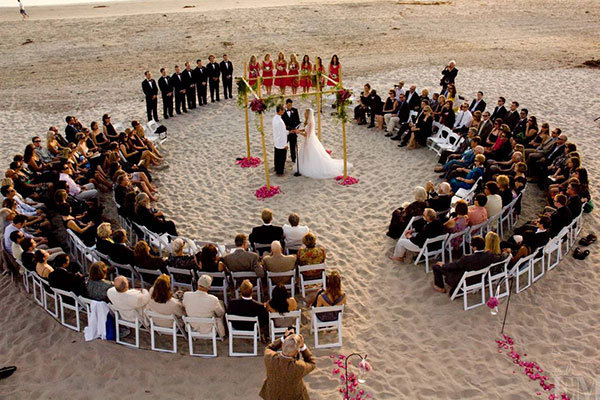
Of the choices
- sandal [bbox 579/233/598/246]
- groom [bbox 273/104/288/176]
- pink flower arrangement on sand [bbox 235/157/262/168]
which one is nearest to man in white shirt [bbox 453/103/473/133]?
groom [bbox 273/104/288/176]

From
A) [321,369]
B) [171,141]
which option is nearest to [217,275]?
[321,369]

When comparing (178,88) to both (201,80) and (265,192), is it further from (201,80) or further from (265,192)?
(265,192)

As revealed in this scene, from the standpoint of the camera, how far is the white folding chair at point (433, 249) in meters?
9.91

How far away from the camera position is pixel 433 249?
10.3m

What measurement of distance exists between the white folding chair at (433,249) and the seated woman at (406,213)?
874 millimetres

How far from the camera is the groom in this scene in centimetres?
1382

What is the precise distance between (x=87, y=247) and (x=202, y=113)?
33.8 ft

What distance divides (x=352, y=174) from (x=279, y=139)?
7.12 ft

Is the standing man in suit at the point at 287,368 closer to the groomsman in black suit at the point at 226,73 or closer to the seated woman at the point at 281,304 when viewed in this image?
the seated woman at the point at 281,304

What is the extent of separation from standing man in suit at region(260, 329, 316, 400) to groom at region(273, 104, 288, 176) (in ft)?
27.3

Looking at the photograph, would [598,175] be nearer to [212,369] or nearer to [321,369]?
[321,369]

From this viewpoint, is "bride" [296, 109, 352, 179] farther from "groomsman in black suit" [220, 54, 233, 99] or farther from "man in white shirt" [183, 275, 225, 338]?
"groomsman in black suit" [220, 54, 233, 99]

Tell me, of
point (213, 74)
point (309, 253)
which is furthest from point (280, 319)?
point (213, 74)

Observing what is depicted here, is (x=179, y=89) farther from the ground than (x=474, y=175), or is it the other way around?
(x=179, y=89)
